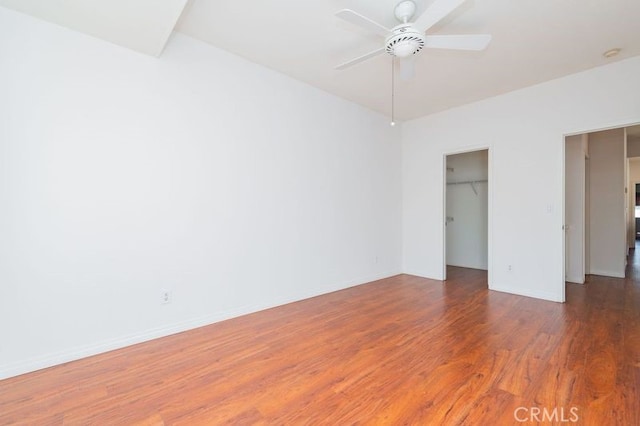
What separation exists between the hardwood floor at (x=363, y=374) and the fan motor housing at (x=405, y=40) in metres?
2.39

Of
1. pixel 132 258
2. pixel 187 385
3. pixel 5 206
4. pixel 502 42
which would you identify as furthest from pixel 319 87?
pixel 187 385

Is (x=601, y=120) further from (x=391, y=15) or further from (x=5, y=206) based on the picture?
(x=5, y=206)

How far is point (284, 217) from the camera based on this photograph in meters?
3.58

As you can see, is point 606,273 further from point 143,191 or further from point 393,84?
point 143,191

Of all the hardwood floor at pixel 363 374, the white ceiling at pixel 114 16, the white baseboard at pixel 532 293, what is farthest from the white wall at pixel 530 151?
the white ceiling at pixel 114 16

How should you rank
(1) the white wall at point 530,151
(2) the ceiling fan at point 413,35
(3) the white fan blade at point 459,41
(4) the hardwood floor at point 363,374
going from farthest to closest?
(1) the white wall at point 530,151 → (3) the white fan blade at point 459,41 → (2) the ceiling fan at point 413,35 → (4) the hardwood floor at point 363,374

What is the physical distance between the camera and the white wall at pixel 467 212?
18.0 ft

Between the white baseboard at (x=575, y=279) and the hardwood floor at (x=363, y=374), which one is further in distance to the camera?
the white baseboard at (x=575, y=279)

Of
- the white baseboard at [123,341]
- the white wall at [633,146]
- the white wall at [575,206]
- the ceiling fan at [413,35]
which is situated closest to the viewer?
the ceiling fan at [413,35]

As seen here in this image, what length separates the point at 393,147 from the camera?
517 cm

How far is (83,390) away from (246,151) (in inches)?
94.1

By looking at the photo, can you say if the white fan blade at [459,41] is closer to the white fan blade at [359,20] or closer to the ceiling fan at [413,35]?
the ceiling fan at [413,35]

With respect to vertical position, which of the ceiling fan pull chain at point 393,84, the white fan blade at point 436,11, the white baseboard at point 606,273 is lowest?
the white baseboard at point 606,273

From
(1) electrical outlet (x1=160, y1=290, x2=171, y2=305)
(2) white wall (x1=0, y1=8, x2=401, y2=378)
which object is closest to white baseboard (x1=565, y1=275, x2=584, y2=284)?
(2) white wall (x1=0, y1=8, x2=401, y2=378)
